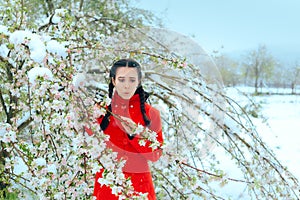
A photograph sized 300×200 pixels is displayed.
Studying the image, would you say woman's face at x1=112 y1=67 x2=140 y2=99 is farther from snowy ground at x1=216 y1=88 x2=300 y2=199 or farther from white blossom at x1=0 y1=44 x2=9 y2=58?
snowy ground at x1=216 y1=88 x2=300 y2=199

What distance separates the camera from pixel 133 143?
1329 millimetres

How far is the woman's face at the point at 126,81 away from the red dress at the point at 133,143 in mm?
44

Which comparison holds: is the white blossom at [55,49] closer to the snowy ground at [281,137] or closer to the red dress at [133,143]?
the red dress at [133,143]

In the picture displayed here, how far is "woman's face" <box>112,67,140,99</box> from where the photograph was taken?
1.29 m

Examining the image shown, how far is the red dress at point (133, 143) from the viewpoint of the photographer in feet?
4.37

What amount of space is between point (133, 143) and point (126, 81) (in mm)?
231

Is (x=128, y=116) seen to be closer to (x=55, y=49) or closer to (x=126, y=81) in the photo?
(x=126, y=81)

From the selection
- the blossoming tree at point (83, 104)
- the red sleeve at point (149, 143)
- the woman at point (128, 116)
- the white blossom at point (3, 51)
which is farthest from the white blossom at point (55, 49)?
the white blossom at point (3, 51)

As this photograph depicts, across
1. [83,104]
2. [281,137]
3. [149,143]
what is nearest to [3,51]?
[83,104]

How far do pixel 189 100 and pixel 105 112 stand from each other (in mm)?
Result: 1189

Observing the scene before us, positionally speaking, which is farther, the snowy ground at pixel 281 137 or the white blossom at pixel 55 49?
the snowy ground at pixel 281 137

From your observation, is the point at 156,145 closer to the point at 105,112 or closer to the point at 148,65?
the point at 105,112

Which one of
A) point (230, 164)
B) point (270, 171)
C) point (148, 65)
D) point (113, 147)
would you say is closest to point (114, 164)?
point (113, 147)

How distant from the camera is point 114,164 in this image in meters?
1.24
